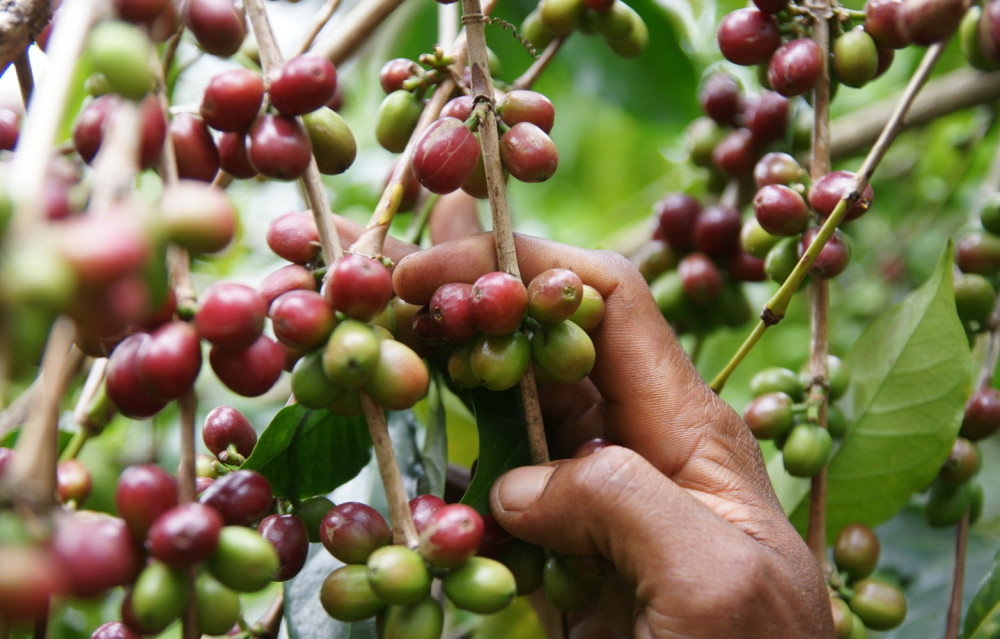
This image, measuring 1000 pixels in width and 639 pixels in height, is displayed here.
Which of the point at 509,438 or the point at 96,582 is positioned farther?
the point at 509,438

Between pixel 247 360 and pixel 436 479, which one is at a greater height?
pixel 247 360

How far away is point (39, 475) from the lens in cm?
53

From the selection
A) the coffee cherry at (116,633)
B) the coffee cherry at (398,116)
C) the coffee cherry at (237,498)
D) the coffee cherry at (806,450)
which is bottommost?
the coffee cherry at (806,450)

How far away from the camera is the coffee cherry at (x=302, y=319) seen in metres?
0.75

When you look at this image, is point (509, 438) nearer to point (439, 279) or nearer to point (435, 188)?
point (439, 279)

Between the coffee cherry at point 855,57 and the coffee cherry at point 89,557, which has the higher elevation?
the coffee cherry at point 855,57

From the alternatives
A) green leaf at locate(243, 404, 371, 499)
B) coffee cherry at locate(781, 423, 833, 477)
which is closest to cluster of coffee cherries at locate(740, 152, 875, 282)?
coffee cherry at locate(781, 423, 833, 477)

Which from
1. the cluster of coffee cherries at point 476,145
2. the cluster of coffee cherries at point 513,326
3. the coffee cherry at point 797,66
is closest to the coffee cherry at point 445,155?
the cluster of coffee cherries at point 476,145

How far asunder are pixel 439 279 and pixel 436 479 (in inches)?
12.8

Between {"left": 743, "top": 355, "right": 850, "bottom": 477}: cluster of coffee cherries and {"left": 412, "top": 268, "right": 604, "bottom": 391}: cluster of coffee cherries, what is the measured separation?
41 cm

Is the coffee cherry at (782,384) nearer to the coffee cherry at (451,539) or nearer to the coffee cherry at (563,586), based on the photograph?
the coffee cherry at (563,586)

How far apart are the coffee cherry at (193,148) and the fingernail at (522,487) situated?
1.66 feet

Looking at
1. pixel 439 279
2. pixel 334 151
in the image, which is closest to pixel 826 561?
pixel 439 279

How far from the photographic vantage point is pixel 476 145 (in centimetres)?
92
